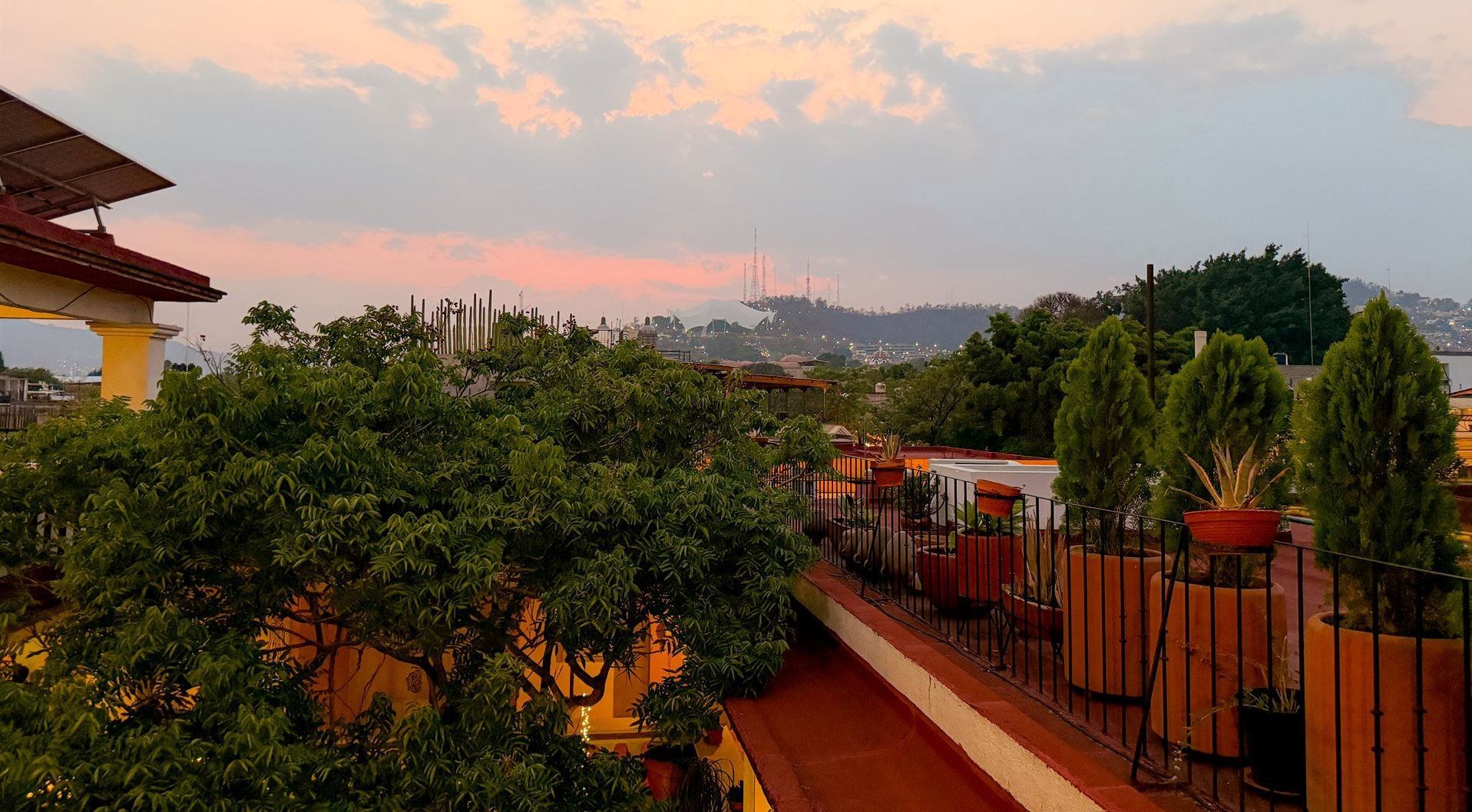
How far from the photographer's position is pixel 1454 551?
8.19 ft

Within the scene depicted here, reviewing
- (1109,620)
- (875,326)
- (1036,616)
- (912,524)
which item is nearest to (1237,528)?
(1109,620)

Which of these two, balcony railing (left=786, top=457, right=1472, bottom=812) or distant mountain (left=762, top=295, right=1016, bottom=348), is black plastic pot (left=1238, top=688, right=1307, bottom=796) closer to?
balcony railing (left=786, top=457, right=1472, bottom=812)

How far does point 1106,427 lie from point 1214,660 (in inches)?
67.1

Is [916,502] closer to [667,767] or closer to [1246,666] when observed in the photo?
[667,767]

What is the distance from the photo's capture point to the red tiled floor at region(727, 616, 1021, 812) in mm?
3916

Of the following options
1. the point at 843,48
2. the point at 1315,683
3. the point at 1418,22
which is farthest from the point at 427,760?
the point at 843,48

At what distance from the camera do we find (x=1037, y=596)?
4.40 meters

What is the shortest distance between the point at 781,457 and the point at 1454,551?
17.0 ft

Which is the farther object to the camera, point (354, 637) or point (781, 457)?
point (781, 457)

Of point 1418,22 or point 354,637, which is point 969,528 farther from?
point 1418,22

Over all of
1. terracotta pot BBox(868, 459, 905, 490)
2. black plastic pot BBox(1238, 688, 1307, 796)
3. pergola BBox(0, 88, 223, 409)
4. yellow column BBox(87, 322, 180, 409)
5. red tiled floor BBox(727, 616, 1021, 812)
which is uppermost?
pergola BBox(0, 88, 223, 409)

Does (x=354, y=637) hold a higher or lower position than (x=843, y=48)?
lower

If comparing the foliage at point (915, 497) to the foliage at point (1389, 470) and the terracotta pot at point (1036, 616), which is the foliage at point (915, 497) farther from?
the foliage at point (1389, 470)

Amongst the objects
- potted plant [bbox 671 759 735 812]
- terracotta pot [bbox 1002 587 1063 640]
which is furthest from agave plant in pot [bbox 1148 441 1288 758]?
potted plant [bbox 671 759 735 812]
